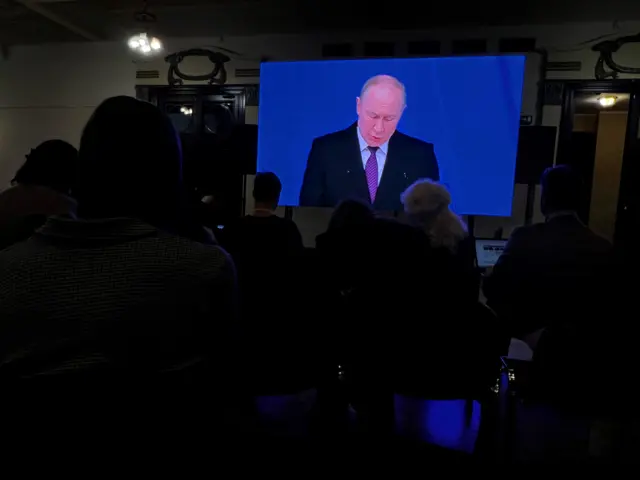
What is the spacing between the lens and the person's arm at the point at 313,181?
424 cm

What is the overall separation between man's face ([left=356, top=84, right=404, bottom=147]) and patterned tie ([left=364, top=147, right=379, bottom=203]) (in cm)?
9

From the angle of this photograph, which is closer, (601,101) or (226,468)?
(226,468)

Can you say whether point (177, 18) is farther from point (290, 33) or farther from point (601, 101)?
point (601, 101)

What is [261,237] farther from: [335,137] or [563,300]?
[335,137]

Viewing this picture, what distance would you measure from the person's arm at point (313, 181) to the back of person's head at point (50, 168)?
96.6 inches

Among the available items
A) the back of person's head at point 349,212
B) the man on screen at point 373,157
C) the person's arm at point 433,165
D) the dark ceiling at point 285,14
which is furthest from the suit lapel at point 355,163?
the back of person's head at point 349,212

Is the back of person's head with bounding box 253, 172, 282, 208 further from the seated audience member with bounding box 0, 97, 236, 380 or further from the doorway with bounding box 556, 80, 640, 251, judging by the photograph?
the doorway with bounding box 556, 80, 640, 251

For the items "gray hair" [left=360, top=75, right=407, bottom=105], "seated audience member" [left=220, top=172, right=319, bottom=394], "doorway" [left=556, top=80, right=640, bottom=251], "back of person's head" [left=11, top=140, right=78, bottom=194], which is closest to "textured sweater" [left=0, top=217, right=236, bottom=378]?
"seated audience member" [left=220, top=172, right=319, bottom=394]

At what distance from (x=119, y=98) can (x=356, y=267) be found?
1062 mm

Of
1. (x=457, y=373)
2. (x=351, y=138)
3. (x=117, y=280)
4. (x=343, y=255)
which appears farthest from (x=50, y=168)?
(x=351, y=138)

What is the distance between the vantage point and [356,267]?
1816 millimetres

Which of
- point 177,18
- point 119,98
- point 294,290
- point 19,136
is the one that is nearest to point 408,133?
point 177,18

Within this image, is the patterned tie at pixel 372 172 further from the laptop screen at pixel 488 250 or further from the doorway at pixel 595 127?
the doorway at pixel 595 127

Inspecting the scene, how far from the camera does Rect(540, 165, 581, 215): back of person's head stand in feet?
6.69
